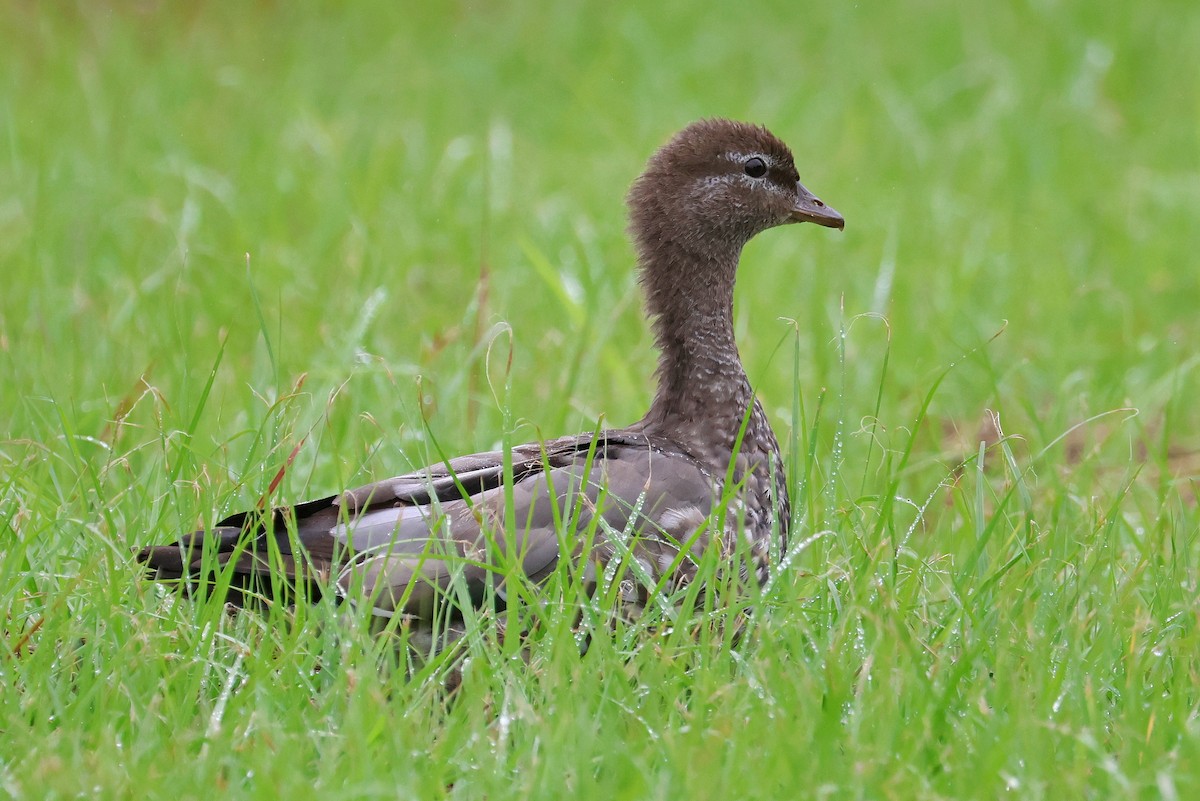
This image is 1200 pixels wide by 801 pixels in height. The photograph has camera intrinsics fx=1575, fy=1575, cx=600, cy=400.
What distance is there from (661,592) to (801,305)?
11.3 feet

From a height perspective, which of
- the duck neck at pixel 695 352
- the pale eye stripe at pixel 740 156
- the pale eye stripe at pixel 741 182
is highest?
the pale eye stripe at pixel 740 156

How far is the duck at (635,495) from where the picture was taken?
3318 millimetres

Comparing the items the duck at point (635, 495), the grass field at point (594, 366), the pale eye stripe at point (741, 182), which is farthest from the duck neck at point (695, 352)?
the grass field at point (594, 366)

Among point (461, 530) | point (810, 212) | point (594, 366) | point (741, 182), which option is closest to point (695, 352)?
point (741, 182)

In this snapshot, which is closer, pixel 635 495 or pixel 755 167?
pixel 635 495

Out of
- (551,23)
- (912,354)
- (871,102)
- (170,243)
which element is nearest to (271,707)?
(912,354)

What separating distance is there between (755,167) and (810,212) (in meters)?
0.23

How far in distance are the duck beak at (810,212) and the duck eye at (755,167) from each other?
146 millimetres

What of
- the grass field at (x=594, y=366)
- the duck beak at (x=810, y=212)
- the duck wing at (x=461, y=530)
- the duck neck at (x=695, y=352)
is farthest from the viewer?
the duck beak at (x=810, y=212)

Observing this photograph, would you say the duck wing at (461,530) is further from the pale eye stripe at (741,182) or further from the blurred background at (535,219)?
the pale eye stripe at (741,182)

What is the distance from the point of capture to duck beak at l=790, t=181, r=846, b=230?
4.38 meters

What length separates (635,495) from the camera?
362 cm

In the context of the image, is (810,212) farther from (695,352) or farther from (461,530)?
(461,530)

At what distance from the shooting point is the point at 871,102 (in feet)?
30.0
